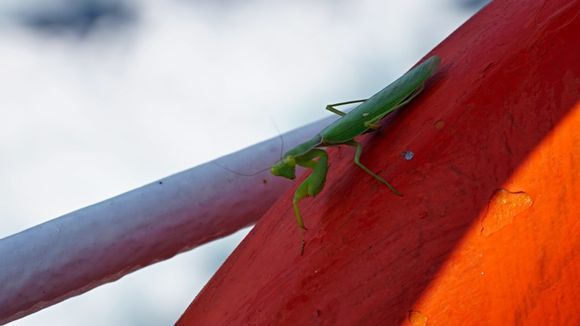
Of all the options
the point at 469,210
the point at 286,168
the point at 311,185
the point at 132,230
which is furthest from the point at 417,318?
the point at 132,230

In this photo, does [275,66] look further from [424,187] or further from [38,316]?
[424,187]

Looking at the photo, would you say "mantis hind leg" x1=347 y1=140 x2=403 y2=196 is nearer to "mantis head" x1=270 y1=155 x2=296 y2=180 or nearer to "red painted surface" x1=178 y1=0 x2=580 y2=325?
"red painted surface" x1=178 y1=0 x2=580 y2=325

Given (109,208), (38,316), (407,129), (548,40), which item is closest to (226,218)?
(109,208)

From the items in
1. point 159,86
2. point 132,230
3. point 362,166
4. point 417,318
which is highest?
point 159,86

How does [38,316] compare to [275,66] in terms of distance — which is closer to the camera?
[38,316]

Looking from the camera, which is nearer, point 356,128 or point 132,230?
point 356,128

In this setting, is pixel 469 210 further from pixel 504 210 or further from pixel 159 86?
pixel 159 86

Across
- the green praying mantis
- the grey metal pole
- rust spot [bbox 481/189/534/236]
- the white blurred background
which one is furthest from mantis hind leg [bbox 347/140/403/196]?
the white blurred background
